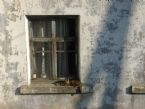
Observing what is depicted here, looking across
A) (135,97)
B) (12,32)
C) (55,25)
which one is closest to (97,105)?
(135,97)

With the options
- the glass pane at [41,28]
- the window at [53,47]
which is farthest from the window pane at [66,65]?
the glass pane at [41,28]

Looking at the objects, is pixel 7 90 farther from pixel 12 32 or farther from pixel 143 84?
pixel 143 84

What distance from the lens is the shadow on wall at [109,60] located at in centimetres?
635

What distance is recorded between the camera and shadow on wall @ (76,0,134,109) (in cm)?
635

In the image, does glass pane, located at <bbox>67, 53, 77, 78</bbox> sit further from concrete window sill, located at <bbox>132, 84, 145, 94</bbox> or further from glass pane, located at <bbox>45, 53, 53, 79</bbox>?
concrete window sill, located at <bbox>132, 84, 145, 94</bbox>

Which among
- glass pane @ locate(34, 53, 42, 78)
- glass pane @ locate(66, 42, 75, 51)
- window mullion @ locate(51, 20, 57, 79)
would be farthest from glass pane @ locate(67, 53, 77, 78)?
glass pane @ locate(34, 53, 42, 78)

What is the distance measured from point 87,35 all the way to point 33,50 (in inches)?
45.9

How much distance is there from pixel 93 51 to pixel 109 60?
0.37m

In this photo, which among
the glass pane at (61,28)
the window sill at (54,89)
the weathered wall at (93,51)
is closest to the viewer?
the weathered wall at (93,51)

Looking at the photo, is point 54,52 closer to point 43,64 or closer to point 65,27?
point 43,64

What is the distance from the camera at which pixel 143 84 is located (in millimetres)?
6590

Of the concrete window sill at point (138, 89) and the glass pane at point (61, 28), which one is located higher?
the glass pane at point (61, 28)

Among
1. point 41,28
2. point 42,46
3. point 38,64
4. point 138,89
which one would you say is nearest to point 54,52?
point 42,46

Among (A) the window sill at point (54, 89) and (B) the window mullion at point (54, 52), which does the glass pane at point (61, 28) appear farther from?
(A) the window sill at point (54, 89)
